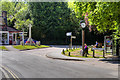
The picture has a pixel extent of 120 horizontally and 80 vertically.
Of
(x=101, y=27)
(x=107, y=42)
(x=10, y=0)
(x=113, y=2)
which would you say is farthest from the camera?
(x=10, y=0)

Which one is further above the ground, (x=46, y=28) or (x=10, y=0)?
(x=10, y=0)

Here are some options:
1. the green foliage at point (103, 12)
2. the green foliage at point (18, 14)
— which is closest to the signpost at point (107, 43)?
the green foliage at point (103, 12)

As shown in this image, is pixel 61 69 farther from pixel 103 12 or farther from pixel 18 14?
pixel 18 14

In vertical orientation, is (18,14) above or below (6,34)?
above

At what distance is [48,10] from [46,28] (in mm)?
5353

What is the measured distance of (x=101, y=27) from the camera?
18266 mm

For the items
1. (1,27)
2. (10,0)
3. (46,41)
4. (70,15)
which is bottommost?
(46,41)

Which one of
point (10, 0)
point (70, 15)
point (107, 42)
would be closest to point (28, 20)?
point (70, 15)

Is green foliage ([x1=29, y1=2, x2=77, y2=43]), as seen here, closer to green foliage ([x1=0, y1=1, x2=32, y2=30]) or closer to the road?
green foliage ([x1=0, y1=1, x2=32, y2=30])

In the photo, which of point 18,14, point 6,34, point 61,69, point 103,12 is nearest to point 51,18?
point 18,14

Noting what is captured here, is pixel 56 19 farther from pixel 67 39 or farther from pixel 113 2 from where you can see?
pixel 113 2

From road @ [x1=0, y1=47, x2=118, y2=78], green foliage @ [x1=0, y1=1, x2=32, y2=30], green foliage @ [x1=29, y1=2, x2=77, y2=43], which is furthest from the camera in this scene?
green foliage @ [x1=0, y1=1, x2=32, y2=30]

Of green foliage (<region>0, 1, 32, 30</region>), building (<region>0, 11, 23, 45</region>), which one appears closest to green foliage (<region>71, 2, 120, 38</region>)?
building (<region>0, 11, 23, 45</region>)

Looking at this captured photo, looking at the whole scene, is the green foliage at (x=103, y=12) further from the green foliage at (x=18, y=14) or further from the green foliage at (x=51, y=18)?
the green foliage at (x=18, y=14)
